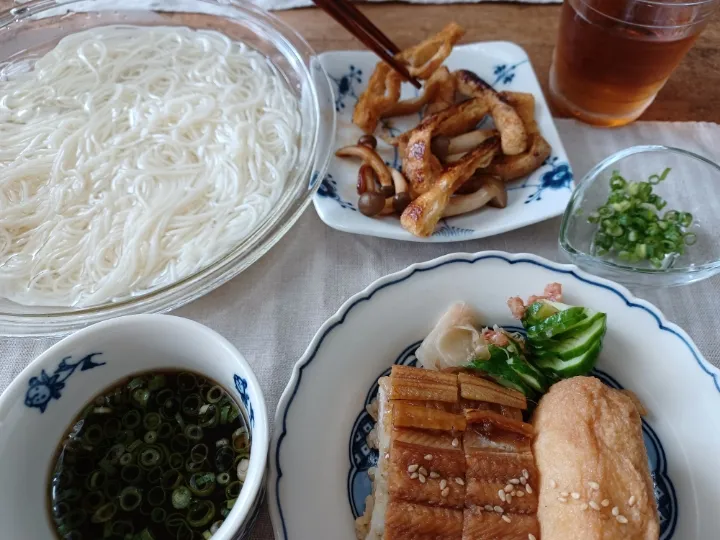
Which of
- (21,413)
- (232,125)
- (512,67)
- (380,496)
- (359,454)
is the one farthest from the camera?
(512,67)

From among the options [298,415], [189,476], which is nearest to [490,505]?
[298,415]

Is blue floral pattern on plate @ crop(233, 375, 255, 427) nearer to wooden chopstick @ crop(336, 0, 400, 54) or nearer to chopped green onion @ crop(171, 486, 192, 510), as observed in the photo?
chopped green onion @ crop(171, 486, 192, 510)

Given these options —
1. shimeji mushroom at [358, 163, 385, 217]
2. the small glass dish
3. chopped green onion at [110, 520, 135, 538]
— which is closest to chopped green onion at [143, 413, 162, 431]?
chopped green onion at [110, 520, 135, 538]

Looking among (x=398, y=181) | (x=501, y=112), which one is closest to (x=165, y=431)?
(x=398, y=181)

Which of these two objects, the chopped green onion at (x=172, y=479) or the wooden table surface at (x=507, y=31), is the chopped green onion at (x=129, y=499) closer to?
the chopped green onion at (x=172, y=479)

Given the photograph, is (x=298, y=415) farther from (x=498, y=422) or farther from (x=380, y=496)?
(x=498, y=422)

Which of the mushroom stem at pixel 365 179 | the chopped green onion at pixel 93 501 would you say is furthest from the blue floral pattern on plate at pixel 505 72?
the chopped green onion at pixel 93 501

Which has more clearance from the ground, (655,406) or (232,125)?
(232,125)

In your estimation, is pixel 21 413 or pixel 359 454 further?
pixel 359 454
